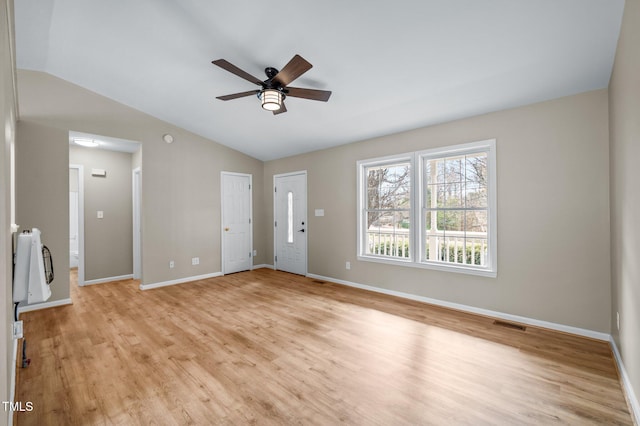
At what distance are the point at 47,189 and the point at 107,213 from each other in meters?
1.59

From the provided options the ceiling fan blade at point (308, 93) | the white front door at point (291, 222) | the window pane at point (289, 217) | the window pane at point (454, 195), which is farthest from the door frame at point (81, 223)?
the window pane at point (454, 195)

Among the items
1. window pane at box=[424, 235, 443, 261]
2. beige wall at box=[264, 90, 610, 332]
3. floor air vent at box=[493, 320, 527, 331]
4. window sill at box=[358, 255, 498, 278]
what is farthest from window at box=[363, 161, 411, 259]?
floor air vent at box=[493, 320, 527, 331]

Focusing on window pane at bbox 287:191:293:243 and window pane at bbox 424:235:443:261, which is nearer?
window pane at bbox 424:235:443:261

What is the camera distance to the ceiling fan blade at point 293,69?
226 centimetres

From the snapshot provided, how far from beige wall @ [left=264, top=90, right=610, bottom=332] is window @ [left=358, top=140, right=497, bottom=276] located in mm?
139

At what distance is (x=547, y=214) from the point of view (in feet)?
10.1

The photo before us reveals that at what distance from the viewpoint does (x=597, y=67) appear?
2.52 m

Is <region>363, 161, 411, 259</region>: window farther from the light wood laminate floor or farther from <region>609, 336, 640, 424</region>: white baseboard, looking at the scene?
<region>609, 336, 640, 424</region>: white baseboard

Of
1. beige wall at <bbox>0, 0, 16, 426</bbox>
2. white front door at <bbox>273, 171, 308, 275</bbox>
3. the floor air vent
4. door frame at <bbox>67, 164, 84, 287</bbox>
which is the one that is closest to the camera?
beige wall at <bbox>0, 0, 16, 426</bbox>

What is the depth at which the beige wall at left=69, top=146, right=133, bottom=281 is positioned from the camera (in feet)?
17.2

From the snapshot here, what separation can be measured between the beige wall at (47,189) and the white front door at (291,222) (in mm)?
3523

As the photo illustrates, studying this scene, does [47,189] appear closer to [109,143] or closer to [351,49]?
[109,143]

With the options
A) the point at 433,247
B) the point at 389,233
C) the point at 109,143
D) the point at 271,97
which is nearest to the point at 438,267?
the point at 433,247

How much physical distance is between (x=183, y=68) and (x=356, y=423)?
388 cm
